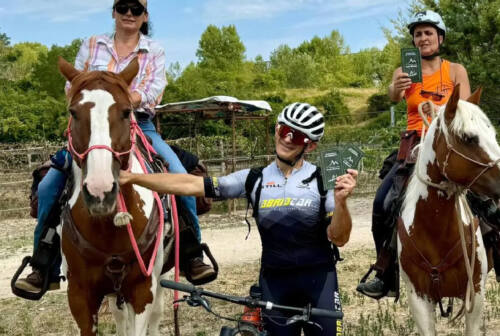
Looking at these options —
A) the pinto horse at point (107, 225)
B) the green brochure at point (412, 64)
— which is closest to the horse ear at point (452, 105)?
the green brochure at point (412, 64)

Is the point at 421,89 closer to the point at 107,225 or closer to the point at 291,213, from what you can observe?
the point at 291,213

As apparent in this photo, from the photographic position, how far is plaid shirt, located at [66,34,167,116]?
14.5 ft

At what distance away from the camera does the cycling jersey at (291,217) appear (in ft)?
10.2

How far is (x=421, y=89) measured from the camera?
4859mm

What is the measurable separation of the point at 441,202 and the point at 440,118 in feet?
1.92

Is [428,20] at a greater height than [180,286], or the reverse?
[428,20]

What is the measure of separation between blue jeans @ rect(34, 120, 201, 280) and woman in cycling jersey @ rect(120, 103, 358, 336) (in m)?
1.26

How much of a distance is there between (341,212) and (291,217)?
33 cm

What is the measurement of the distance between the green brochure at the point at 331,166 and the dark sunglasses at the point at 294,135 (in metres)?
0.45

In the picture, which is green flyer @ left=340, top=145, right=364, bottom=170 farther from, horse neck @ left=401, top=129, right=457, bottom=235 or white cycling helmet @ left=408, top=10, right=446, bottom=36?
white cycling helmet @ left=408, top=10, right=446, bottom=36

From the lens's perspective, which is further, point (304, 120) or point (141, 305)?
point (141, 305)

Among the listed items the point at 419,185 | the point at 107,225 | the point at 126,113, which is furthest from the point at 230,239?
the point at 126,113

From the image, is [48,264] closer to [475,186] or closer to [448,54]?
[475,186]

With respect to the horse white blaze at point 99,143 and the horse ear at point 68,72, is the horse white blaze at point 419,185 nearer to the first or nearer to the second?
the horse white blaze at point 99,143
